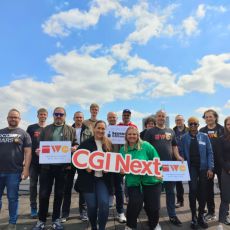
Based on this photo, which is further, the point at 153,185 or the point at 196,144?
the point at 196,144

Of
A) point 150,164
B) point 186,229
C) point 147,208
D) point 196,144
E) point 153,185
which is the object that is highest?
point 196,144

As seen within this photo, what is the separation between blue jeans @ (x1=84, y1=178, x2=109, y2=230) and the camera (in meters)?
4.85

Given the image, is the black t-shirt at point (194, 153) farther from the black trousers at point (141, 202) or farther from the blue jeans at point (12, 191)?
the blue jeans at point (12, 191)

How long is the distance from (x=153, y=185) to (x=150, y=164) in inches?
14.7

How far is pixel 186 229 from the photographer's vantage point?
5.56 metres

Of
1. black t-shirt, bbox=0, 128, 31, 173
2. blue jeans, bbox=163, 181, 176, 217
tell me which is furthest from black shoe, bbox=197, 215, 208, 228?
black t-shirt, bbox=0, 128, 31, 173

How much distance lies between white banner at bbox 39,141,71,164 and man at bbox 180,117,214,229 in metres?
2.41

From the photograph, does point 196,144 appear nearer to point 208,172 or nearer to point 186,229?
point 208,172

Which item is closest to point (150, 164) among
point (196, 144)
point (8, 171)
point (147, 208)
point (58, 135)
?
point (147, 208)

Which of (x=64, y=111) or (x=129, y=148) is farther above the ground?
(x=64, y=111)

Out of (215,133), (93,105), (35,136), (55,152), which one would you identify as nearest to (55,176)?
(55,152)

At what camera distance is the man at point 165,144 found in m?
5.93

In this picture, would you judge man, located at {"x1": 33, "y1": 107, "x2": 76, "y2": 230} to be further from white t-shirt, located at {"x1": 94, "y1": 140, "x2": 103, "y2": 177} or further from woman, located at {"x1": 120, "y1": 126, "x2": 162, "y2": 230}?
woman, located at {"x1": 120, "y1": 126, "x2": 162, "y2": 230}

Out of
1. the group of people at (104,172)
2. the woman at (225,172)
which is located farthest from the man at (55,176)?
the woman at (225,172)
